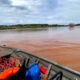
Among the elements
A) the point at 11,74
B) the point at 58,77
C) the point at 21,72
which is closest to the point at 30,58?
the point at 21,72

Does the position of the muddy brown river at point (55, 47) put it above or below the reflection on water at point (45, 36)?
above

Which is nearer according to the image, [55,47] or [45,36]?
[55,47]

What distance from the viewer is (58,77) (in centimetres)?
285

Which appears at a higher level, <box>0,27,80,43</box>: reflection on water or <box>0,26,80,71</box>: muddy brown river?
<box>0,26,80,71</box>: muddy brown river

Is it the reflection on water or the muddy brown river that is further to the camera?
the reflection on water

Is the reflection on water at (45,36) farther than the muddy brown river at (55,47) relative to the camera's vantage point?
Yes

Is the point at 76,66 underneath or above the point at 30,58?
underneath

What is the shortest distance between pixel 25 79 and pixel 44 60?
100cm

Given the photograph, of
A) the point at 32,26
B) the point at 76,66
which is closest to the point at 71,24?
the point at 32,26

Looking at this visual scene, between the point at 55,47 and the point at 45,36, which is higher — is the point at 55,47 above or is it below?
above

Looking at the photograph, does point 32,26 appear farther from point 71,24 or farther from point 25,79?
point 25,79

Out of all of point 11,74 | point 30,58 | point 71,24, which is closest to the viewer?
point 11,74

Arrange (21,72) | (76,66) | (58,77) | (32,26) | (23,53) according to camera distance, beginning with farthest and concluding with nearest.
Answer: (32,26), (76,66), (23,53), (21,72), (58,77)

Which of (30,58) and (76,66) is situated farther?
(76,66)
